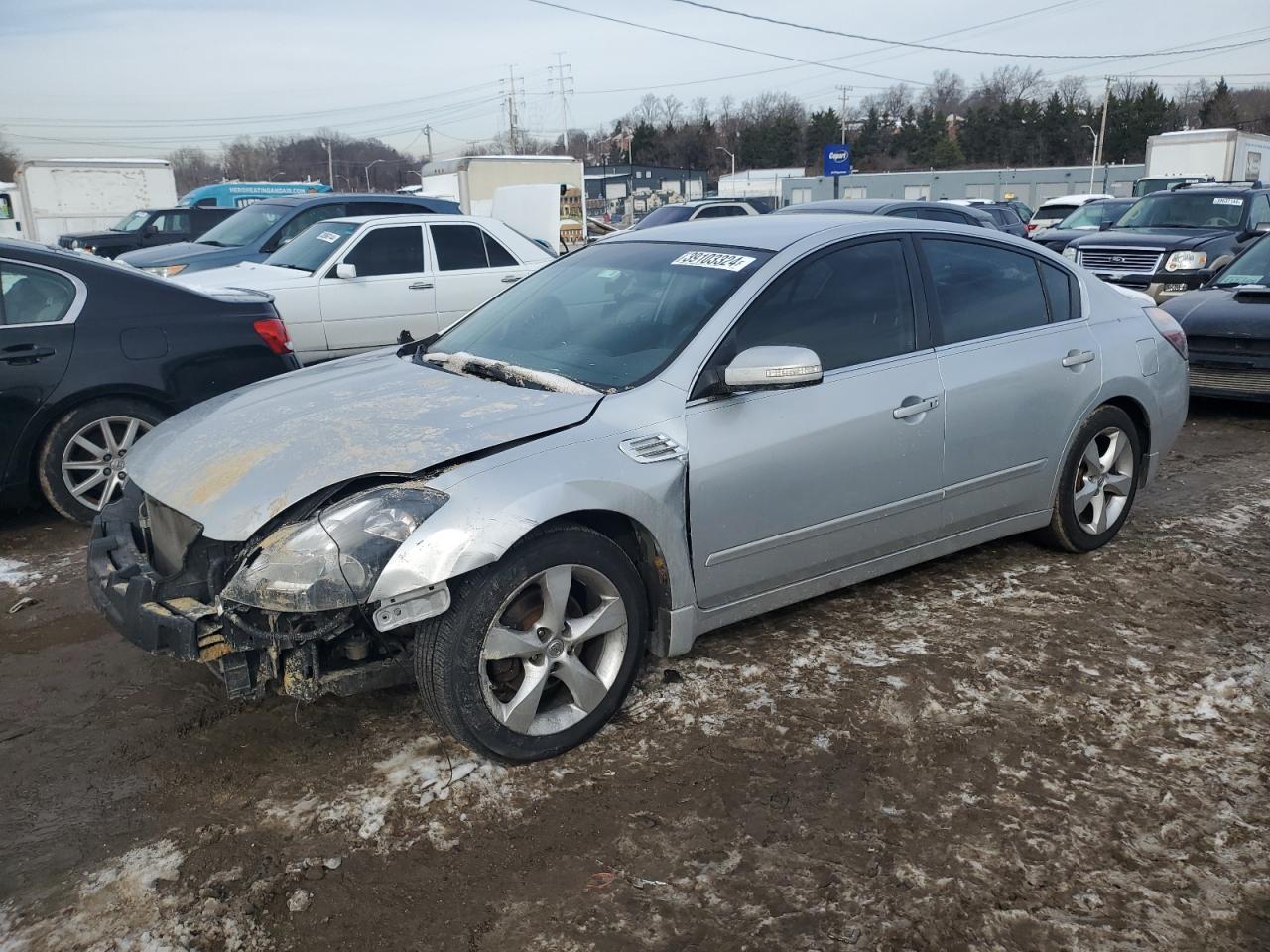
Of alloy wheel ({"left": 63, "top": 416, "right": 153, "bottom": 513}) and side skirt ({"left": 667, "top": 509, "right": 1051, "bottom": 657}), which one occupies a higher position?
alloy wheel ({"left": 63, "top": 416, "right": 153, "bottom": 513})

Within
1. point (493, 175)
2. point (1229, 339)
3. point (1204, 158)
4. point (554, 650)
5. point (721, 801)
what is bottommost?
point (721, 801)

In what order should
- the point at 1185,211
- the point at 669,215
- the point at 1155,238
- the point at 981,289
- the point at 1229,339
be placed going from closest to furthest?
the point at 981,289
the point at 1229,339
the point at 1155,238
the point at 1185,211
the point at 669,215

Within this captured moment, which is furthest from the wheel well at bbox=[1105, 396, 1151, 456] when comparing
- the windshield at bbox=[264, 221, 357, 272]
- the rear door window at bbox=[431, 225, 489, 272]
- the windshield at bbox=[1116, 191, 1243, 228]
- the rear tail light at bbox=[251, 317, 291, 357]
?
the windshield at bbox=[1116, 191, 1243, 228]

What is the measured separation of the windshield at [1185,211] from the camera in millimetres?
13375

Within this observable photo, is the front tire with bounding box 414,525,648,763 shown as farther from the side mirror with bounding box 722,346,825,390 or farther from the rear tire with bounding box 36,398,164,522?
the rear tire with bounding box 36,398,164,522

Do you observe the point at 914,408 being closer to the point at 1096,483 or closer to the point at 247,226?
the point at 1096,483

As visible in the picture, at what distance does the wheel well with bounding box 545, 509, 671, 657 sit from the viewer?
333 cm

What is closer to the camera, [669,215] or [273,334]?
[273,334]

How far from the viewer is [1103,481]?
494 cm

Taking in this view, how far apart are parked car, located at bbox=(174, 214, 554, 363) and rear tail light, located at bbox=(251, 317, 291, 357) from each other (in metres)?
3.16

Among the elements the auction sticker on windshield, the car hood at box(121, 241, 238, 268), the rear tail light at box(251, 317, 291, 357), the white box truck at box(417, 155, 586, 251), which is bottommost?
the rear tail light at box(251, 317, 291, 357)

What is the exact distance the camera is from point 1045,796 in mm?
3018

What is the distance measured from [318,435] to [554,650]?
3.39 ft

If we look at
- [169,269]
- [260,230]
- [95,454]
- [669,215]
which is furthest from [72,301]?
[669,215]
